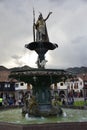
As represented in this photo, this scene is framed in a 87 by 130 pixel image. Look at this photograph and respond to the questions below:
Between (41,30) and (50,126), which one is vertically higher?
(41,30)

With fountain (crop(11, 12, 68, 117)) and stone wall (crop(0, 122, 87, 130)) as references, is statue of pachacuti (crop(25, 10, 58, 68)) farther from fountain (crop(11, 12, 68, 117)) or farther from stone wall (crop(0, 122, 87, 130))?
stone wall (crop(0, 122, 87, 130))

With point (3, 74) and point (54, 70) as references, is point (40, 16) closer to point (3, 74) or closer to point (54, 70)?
point (54, 70)

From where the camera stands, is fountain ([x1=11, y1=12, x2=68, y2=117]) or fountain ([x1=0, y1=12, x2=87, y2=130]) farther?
fountain ([x1=11, y1=12, x2=68, y2=117])

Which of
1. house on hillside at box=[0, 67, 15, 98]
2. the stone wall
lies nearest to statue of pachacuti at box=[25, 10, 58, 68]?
the stone wall

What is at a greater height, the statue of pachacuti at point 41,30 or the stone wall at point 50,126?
the statue of pachacuti at point 41,30

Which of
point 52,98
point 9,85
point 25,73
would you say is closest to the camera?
point 25,73

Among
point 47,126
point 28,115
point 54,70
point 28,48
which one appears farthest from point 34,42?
point 47,126

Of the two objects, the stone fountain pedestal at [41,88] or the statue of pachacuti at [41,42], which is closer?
the stone fountain pedestal at [41,88]

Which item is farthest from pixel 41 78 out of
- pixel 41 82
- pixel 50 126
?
pixel 50 126

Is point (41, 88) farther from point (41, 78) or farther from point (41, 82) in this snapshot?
point (41, 78)

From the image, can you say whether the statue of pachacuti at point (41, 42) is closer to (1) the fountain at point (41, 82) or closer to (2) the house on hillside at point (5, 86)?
(1) the fountain at point (41, 82)

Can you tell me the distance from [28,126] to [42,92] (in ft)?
27.1

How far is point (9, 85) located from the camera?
97.1 meters

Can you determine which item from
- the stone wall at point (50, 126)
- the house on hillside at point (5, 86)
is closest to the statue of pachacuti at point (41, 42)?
the stone wall at point (50, 126)
